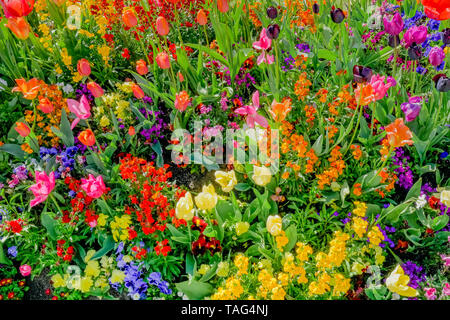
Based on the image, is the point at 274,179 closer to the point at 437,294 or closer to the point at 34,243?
the point at 437,294

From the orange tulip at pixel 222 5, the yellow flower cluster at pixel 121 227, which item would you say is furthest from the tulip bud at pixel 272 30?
the yellow flower cluster at pixel 121 227

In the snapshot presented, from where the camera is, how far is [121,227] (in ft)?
6.88

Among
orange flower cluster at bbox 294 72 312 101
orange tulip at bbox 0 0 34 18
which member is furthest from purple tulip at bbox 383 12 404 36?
orange tulip at bbox 0 0 34 18

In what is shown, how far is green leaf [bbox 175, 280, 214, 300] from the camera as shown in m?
1.86

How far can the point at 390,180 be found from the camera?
2164 mm

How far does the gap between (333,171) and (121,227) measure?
116 centimetres

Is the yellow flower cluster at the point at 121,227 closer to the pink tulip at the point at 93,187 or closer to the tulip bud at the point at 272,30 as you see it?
the pink tulip at the point at 93,187

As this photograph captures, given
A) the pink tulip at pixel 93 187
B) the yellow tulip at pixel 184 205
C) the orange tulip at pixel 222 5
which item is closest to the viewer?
the yellow tulip at pixel 184 205

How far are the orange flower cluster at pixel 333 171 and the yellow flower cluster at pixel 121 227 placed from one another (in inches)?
41.3

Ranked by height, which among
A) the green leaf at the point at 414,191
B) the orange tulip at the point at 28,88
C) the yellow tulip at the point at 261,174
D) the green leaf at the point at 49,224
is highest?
the orange tulip at the point at 28,88

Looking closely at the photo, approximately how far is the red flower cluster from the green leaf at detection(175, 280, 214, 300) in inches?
24.5

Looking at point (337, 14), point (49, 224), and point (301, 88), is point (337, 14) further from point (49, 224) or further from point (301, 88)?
point (49, 224)

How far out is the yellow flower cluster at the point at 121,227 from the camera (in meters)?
2.07

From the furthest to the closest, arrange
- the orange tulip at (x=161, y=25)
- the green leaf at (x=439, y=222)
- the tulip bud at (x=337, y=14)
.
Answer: the orange tulip at (x=161, y=25) < the tulip bud at (x=337, y=14) < the green leaf at (x=439, y=222)
